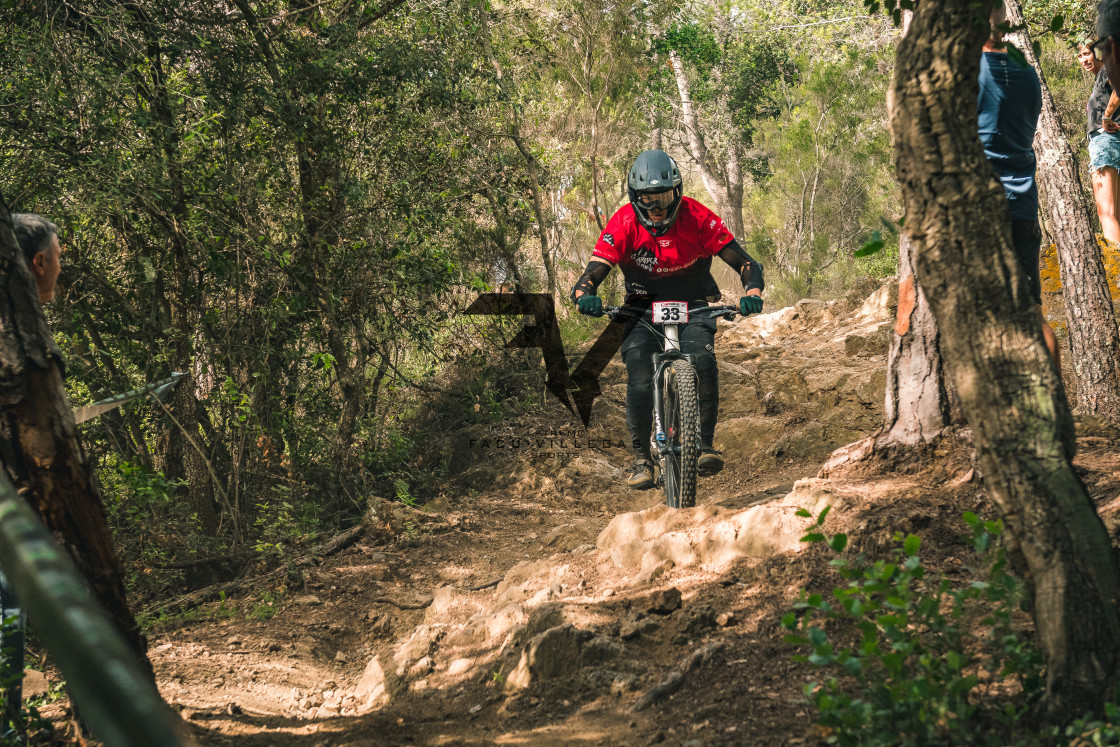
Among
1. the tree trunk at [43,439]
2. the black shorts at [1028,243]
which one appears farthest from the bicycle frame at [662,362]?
the tree trunk at [43,439]

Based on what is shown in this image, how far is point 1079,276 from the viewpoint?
239 inches

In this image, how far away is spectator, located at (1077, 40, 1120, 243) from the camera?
4.16 m

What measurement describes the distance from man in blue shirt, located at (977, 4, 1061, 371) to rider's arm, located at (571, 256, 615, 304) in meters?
2.10

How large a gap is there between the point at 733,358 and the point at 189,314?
259 inches

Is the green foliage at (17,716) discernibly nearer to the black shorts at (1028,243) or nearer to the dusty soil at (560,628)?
the dusty soil at (560,628)

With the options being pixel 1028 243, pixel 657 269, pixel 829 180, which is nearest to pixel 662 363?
pixel 657 269

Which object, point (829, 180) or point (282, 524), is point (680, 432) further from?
point (829, 180)

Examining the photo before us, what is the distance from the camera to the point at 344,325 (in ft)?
22.5

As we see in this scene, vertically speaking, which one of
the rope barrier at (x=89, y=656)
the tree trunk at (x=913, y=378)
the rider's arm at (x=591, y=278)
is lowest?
the tree trunk at (x=913, y=378)

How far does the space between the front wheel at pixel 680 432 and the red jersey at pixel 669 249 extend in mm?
694

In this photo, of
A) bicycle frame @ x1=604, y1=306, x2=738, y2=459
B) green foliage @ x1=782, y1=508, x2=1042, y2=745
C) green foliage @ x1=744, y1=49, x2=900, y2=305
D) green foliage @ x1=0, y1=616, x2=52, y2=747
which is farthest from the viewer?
green foliage @ x1=744, y1=49, x2=900, y2=305

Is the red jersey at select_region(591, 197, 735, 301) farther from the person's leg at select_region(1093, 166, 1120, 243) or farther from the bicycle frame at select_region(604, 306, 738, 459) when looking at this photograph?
the person's leg at select_region(1093, 166, 1120, 243)

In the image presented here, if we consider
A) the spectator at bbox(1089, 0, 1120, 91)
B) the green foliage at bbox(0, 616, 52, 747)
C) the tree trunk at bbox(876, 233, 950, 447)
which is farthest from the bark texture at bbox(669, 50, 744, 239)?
the green foliage at bbox(0, 616, 52, 747)

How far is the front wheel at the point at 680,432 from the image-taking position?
4.53 m
